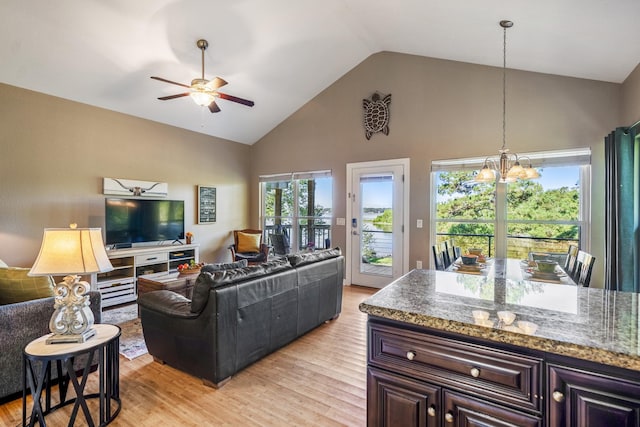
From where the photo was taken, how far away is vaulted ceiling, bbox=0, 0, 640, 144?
2.88 metres

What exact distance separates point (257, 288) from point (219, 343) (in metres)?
0.50

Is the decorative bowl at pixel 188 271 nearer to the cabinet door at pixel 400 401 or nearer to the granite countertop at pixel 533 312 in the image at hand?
the granite countertop at pixel 533 312

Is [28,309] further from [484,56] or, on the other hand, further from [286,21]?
[484,56]

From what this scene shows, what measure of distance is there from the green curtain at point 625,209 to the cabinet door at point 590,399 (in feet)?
9.87

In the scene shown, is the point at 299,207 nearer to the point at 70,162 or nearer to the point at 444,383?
the point at 70,162

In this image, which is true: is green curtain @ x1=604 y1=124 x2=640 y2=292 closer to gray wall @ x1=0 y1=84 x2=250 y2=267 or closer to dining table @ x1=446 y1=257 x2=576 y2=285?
dining table @ x1=446 y1=257 x2=576 y2=285

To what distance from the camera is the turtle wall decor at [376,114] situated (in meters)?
5.10

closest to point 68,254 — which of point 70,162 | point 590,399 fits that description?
point 590,399

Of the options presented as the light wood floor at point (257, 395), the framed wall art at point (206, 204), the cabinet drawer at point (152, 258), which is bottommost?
the light wood floor at point (257, 395)

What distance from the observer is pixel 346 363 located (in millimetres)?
2729

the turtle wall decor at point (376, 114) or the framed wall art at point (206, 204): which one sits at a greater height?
the turtle wall decor at point (376, 114)

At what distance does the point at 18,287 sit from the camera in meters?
2.25

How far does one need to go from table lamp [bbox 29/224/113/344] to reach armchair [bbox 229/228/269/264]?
3892mm

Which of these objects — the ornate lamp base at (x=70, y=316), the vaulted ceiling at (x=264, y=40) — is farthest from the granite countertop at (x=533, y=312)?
the vaulted ceiling at (x=264, y=40)
